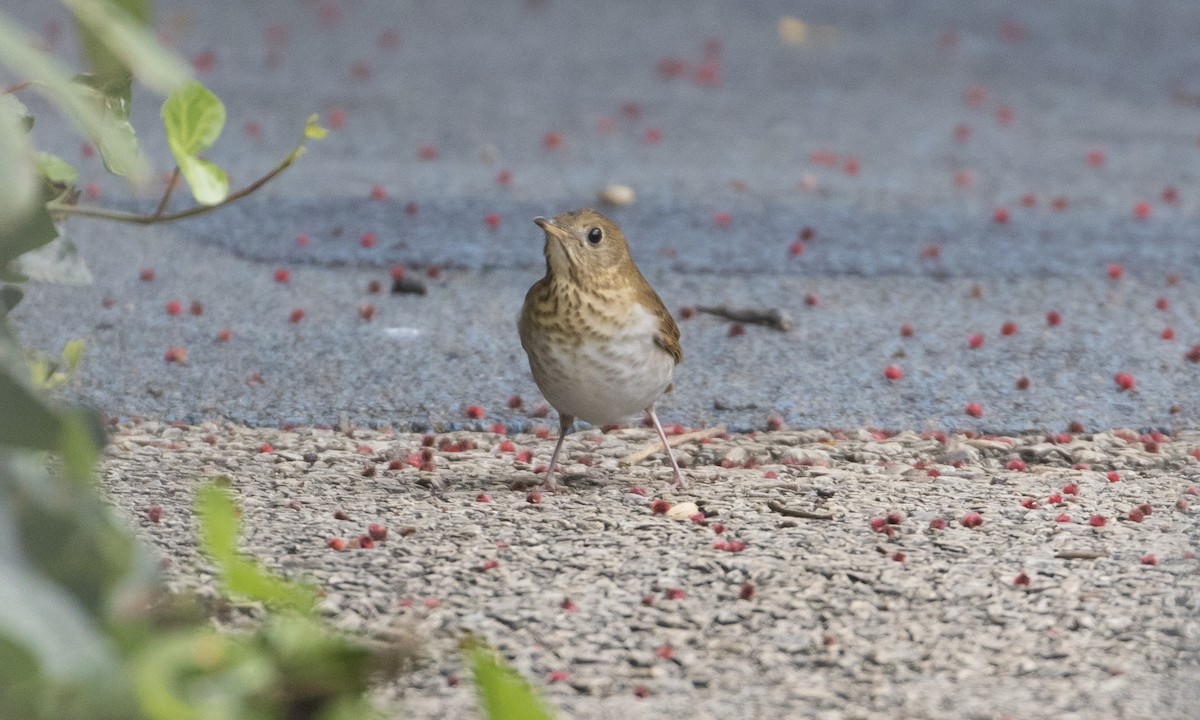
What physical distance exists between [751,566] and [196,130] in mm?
1980

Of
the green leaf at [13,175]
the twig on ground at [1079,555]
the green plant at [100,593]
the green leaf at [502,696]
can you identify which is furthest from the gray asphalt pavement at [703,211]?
the green leaf at [13,175]

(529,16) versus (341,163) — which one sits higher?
(529,16)

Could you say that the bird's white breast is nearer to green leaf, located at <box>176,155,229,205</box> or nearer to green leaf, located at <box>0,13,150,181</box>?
green leaf, located at <box>176,155,229,205</box>

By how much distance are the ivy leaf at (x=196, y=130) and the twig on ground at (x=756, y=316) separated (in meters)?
4.57

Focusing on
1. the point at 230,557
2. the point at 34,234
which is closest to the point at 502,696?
the point at 230,557

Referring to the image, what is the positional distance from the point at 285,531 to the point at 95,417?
219cm

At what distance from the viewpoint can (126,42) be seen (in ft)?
5.20

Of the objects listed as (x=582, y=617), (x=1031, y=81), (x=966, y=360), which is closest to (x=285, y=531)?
(x=582, y=617)

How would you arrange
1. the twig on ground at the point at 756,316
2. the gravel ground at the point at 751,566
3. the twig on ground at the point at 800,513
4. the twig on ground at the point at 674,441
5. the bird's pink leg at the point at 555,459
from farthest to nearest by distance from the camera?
the twig on ground at the point at 756,316
the twig on ground at the point at 674,441
the bird's pink leg at the point at 555,459
the twig on ground at the point at 800,513
the gravel ground at the point at 751,566

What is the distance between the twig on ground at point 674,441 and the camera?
515 centimetres

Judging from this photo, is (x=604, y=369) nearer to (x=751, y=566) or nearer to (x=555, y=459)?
(x=555, y=459)

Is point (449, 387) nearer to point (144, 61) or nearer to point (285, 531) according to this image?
point (285, 531)

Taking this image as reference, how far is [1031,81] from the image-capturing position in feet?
44.0

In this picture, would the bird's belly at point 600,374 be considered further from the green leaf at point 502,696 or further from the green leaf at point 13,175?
the green leaf at point 13,175
